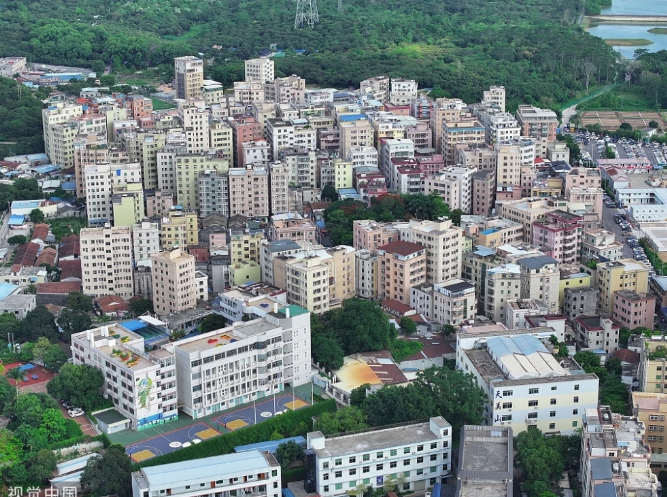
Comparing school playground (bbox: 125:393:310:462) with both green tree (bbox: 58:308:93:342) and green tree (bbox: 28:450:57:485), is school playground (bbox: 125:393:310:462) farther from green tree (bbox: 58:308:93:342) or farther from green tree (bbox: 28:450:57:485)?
green tree (bbox: 58:308:93:342)

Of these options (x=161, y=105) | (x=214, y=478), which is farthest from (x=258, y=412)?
(x=161, y=105)

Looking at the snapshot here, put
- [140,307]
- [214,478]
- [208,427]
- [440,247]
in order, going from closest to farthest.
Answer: [214,478] < [208,427] < [140,307] < [440,247]

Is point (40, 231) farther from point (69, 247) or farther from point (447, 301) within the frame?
point (447, 301)

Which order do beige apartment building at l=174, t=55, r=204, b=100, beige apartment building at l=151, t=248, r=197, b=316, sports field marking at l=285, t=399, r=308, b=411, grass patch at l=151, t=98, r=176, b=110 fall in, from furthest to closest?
grass patch at l=151, t=98, r=176, b=110 < beige apartment building at l=174, t=55, r=204, b=100 < beige apartment building at l=151, t=248, r=197, b=316 < sports field marking at l=285, t=399, r=308, b=411

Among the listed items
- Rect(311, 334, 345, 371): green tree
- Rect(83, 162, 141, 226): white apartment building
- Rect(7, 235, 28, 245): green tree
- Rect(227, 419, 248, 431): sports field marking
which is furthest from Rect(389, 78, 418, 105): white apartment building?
Rect(227, 419, 248, 431): sports field marking

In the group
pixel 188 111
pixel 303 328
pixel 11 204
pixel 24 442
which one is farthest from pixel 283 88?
pixel 24 442

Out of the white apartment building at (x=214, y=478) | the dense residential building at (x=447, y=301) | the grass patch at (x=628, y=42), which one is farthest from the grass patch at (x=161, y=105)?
the grass patch at (x=628, y=42)
